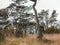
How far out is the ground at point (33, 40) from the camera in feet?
4.66

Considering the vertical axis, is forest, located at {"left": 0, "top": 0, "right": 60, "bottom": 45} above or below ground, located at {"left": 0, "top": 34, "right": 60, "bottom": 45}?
above

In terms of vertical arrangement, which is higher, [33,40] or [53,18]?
[53,18]

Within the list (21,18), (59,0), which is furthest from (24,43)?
(59,0)

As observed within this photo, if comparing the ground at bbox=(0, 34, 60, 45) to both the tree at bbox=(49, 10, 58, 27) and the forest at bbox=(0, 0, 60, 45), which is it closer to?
the forest at bbox=(0, 0, 60, 45)

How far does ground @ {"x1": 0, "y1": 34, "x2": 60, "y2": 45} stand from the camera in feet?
4.66

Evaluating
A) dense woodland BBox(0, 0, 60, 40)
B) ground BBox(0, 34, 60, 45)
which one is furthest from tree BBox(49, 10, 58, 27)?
ground BBox(0, 34, 60, 45)

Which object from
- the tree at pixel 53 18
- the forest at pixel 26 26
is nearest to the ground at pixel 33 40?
the forest at pixel 26 26

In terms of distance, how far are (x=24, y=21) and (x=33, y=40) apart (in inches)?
9.0

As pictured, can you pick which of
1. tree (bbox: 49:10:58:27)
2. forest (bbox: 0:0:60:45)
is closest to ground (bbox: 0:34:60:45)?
forest (bbox: 0:0:60:45)

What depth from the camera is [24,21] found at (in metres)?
1.46

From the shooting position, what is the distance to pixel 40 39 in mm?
1424

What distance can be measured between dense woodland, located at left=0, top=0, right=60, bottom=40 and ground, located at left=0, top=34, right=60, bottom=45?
44mm

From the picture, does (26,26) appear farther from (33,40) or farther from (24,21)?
(33,40)

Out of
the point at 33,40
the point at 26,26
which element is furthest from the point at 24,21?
the point at 33,40
